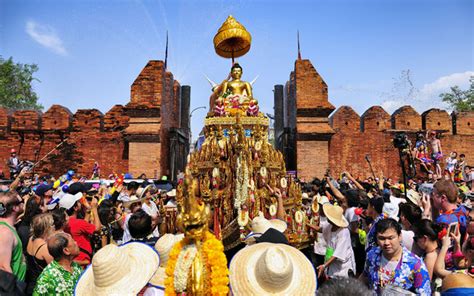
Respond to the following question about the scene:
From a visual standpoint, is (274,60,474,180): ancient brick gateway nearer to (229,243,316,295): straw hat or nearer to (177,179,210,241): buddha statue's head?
(229,243,316,295): straw hat

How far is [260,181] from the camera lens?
701cm

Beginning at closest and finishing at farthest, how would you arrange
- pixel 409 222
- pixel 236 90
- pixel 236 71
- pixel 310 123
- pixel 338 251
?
1. pixel 409 222
2. pixel 338 251
3. pixel 236 90
4. pixel 236 71
5. pixel 310 123

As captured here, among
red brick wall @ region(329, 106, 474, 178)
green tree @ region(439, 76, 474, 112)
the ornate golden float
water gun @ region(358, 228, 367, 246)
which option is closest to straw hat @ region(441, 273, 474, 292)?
water gun @ region(358, 228, 367, 246)

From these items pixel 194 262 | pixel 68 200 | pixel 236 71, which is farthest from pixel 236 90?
pixel 194 262

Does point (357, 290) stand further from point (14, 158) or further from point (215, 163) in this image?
point (14, 158)

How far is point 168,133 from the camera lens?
15148 millimetres

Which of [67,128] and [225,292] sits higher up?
[67,128]

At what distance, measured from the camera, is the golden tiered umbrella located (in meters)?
11.6

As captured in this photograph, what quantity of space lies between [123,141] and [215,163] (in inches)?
346

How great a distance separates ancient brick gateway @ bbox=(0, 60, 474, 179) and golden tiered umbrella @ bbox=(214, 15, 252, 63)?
8.71 ft

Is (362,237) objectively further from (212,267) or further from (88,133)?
(88,133)

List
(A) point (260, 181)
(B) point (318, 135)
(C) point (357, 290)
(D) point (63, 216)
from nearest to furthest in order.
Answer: (C) point (357, 290), (D) point (63, 216), (A) point (260, 181), (B) point (318, 135)

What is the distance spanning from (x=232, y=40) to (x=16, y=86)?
27.6 meters

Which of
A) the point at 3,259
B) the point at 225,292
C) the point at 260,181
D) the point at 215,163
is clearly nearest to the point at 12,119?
the point at 215,163
